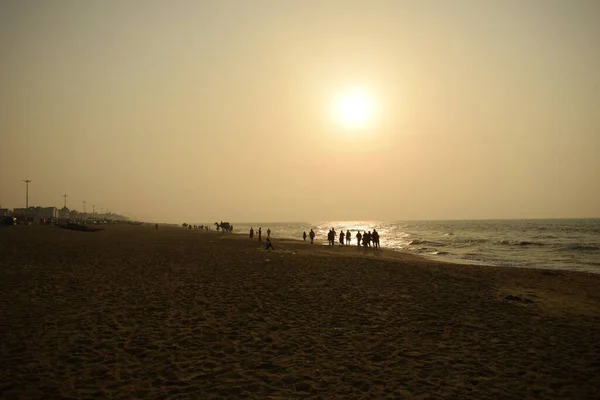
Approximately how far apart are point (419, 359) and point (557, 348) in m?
3.81

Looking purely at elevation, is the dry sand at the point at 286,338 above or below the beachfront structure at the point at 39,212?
below

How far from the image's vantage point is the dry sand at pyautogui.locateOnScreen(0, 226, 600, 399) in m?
6.28

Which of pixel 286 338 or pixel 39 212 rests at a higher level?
pixel 39 212

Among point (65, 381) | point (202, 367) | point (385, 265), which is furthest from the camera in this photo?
point (385, 265)

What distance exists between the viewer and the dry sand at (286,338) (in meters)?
6.28

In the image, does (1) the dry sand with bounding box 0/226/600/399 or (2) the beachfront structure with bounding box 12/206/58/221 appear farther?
(2) the beachfront structure with bounding box 12/206/58/221

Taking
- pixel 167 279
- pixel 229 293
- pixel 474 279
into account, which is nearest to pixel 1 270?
pixel 167 279

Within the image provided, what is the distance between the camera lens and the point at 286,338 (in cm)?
870

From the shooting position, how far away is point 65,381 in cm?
611

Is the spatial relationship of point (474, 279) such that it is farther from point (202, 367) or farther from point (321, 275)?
point (202, 367)

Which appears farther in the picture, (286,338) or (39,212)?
(39,212)

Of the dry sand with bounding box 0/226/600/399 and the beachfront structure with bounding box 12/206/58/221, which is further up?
the beachfront structure with bounding box 12/206/58/221

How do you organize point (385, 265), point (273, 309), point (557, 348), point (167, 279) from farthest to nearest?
point (385, 265) < point (167, 279) < point (273, 309) < point (557, 348)

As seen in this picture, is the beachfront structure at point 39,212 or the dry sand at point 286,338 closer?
the dry sand at point 286,338
